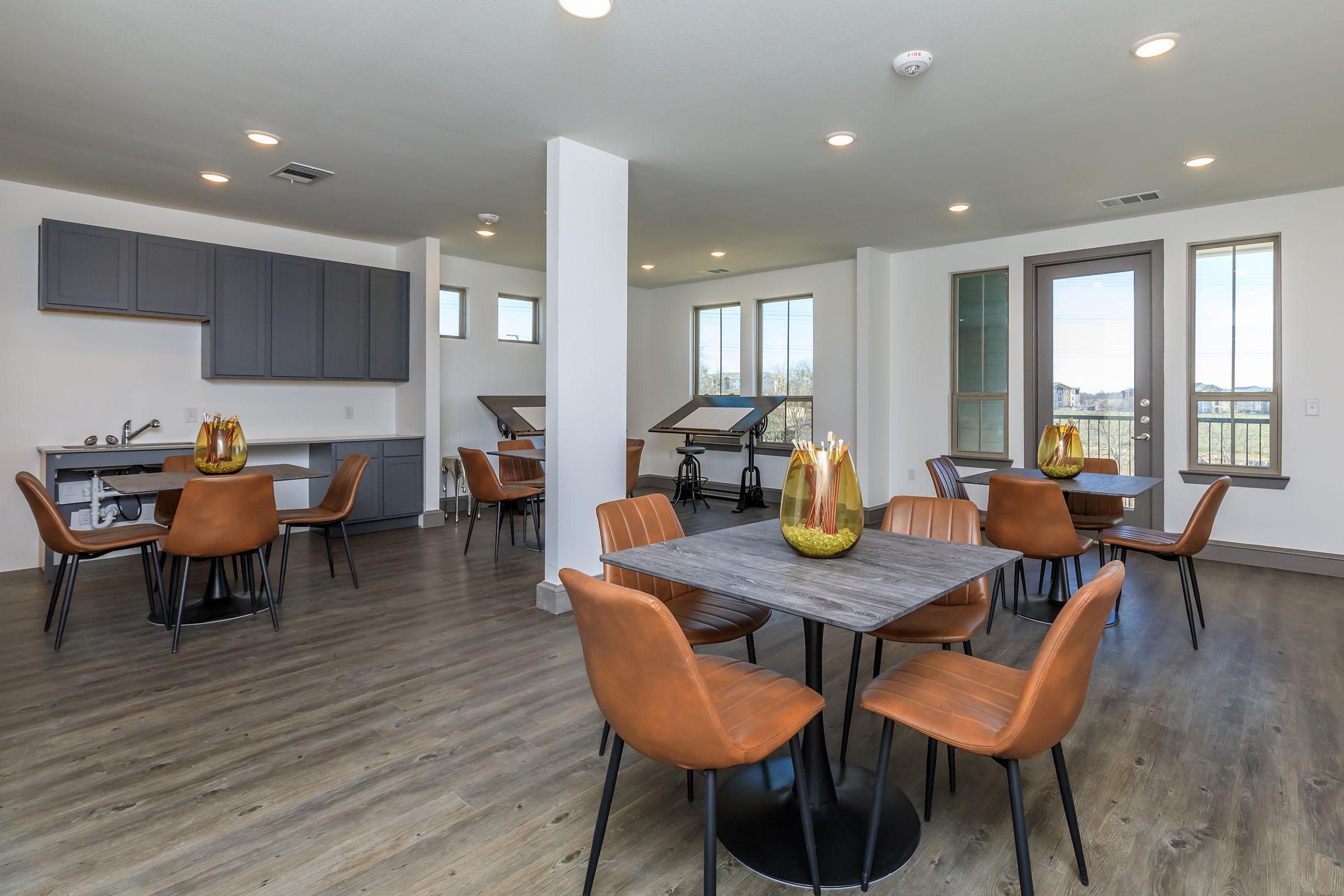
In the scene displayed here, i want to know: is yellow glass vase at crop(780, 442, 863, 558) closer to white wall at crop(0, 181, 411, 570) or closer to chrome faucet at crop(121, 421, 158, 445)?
chrome faucet at crop(121, 421, 158, 445)

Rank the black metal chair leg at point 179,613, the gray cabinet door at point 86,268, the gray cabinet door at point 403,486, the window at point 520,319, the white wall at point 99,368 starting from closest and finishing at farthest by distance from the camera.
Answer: the black metal chair leg at point 179,613, the gray cabinet door at point 86,268, the white wall at point 99,368, the gray cabinet door at point 403,486, the window at point 520,319

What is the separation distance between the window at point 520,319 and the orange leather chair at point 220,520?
181 inches

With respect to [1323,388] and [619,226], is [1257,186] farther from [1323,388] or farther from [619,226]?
[619,226]

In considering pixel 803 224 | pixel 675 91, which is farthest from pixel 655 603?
pixel 803 224

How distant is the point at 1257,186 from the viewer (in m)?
4.72

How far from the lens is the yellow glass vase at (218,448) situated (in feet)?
12.4

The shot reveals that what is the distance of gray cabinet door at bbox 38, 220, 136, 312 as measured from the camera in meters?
4.61

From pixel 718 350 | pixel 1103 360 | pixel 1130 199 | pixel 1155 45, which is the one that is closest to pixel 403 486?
pixel 718 350

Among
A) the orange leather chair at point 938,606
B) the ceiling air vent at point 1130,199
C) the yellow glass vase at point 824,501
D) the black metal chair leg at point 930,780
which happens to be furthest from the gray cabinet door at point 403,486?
the ceiling air vent at point 1130,199

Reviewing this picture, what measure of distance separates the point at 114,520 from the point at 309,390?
1.78 meters

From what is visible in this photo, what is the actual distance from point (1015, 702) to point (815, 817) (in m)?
0.67

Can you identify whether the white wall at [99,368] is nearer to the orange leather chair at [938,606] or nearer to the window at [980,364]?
the orange leather chair at [938,606]

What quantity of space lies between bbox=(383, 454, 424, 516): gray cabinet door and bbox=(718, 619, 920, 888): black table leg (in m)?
4.92

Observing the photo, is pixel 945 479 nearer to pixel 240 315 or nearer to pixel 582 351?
pixel 582 351
